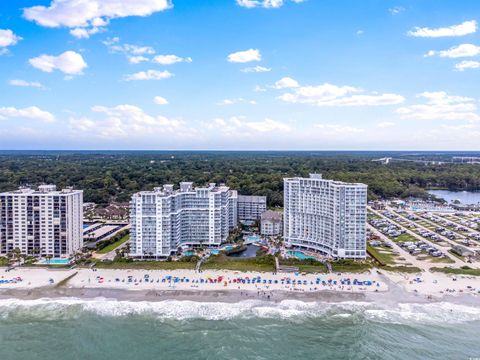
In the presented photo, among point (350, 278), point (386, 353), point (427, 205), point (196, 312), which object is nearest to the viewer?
point (386, 353)

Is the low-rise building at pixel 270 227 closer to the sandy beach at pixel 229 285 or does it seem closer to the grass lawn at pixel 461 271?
the sandy beach at pixel 229 285

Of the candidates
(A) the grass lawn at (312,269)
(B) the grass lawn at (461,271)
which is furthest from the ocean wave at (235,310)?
(B) the grass lawn at (461,271)

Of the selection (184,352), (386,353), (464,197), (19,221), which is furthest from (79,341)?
(464,197)

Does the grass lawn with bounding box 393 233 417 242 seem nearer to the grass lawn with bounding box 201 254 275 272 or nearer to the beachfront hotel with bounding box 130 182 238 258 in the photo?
the grass lawn with bounding box 201 254 275 272

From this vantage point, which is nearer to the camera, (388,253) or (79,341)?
(79,341)

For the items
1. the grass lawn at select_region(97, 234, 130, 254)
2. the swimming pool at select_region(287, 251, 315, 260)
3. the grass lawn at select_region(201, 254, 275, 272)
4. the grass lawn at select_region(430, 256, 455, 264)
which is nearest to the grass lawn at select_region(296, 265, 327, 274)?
the swimming pool at select_region(287, 251, 315, 260)

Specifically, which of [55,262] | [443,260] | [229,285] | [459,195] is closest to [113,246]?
[55,262]

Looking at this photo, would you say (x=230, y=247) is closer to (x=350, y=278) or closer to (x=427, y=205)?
(x=350, y=278)
